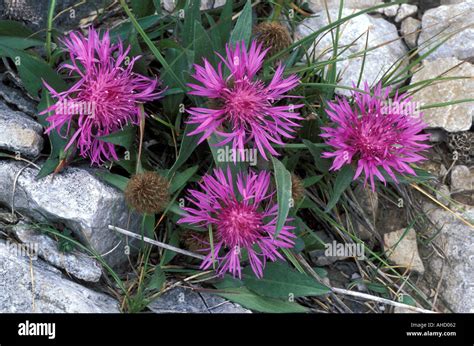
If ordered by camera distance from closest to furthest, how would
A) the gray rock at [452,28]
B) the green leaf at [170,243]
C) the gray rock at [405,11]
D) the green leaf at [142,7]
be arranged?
the green leaf at [170,243], the green leaf at [142,7], the gray rock at [452,28], the gray rock at [405,11]

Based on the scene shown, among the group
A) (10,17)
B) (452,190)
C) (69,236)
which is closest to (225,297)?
(69,236)

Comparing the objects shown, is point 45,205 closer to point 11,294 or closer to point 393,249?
point 11,294

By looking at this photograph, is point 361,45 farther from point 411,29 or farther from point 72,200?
point 72,200

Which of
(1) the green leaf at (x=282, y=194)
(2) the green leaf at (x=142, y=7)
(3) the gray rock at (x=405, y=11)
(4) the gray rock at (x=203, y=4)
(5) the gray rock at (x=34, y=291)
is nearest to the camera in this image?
(1) the green leaf at (x=282, y=194)

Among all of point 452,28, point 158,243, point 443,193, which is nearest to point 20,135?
point 158,243

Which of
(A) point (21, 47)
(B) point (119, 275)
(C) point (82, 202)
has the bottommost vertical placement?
(B) point (119, 275)

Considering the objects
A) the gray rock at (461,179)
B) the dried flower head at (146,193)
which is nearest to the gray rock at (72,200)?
the dried flower head at (146,193)

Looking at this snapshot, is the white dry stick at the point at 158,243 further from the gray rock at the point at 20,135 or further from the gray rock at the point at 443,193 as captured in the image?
the gray rock at the point at 443,193
